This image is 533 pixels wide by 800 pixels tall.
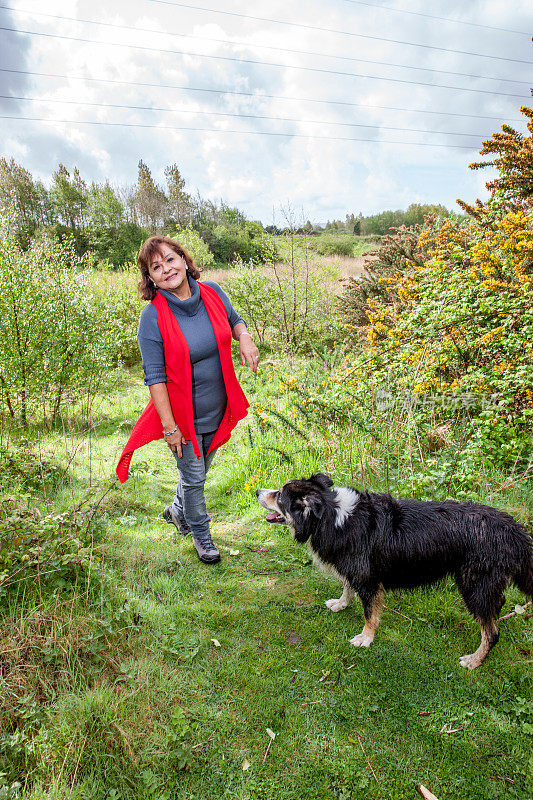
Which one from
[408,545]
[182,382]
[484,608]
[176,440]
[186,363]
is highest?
[186,363]

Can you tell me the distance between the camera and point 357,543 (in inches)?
95.3

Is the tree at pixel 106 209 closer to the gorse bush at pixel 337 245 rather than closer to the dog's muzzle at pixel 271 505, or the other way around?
the gorse bush at pixel 337 245

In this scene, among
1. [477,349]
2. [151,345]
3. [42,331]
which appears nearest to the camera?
[151,345]

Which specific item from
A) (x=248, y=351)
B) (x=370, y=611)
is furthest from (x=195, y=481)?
(x=370, y=611)

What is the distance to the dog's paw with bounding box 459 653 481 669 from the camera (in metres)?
2.29

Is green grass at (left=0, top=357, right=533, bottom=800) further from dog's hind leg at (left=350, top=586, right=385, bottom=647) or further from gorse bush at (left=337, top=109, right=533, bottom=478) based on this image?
gorse bush at (left=337, top=109, right=533, bottom=478)

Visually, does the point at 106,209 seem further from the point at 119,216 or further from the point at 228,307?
the point at 228,307

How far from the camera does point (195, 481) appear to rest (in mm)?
3066

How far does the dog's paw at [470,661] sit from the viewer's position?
7.50 feet

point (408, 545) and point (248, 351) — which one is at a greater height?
point (248, 351)

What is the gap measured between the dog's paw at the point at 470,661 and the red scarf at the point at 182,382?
209 cm

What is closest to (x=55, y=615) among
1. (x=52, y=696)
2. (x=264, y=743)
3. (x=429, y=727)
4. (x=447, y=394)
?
(x=52, y=696)

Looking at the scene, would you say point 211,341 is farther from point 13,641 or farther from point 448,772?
point 448,772

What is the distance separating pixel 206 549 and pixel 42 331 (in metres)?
5.15
